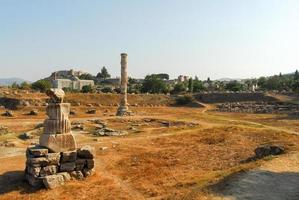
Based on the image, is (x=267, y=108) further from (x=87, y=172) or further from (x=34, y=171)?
(x=34, y=171)

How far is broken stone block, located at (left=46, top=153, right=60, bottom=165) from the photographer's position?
15555 millimetres

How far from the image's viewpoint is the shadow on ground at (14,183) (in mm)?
14680

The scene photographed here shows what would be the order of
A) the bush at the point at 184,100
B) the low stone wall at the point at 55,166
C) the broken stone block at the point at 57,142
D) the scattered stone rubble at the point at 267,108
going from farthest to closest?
the bush at the point at 184,100
the scattered stone rubble at the point at 267,108
the broken stone block at the point at 57,142
the low stone wall at the point at 55,166

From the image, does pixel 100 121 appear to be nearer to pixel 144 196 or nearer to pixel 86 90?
pixel 144 196

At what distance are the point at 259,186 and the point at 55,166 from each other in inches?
316

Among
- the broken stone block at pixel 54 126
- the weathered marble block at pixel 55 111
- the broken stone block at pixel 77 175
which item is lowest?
the broken stone block at pixel 77 175

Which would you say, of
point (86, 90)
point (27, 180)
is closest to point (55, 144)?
point (27, 180)

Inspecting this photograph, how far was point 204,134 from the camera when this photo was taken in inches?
1150

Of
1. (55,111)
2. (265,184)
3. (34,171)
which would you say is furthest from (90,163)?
(265,184)

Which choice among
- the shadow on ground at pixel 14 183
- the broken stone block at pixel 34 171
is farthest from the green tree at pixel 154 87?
the broken stone block at pixel 34 171

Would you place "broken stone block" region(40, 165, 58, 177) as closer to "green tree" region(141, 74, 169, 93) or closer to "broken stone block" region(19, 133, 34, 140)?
"broken stone block" region(19, 133, 34, 140)

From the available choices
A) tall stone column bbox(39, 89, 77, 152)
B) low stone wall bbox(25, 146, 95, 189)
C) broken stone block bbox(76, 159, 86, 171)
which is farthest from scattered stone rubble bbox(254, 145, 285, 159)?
tall stone column bbox(39, 89, 77, 152)

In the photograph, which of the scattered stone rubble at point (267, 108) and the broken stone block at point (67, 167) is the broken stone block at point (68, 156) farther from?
the scattered stone rubble at point (267, 108)

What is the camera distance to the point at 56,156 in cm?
1580
